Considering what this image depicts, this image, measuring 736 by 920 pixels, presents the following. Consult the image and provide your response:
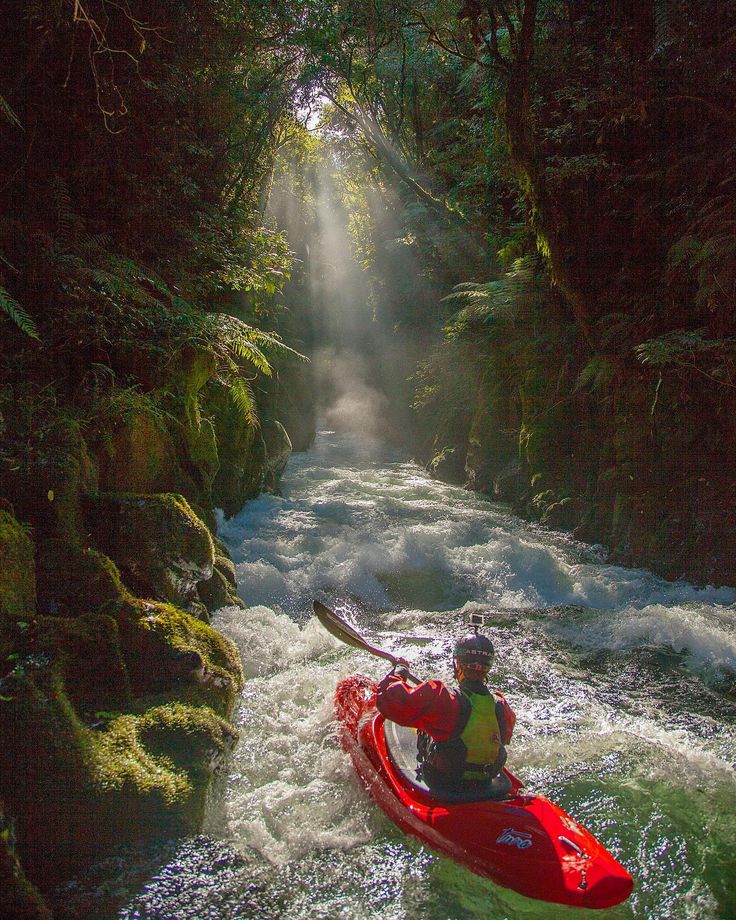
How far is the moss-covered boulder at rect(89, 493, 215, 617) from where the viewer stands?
4660 millimetres

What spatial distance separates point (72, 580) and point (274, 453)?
8725mm

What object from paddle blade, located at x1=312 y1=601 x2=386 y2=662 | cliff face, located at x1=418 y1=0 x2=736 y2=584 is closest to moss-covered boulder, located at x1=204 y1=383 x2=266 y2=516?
paddle blade, located at x1=312 y1=601 x2=386 y2=662

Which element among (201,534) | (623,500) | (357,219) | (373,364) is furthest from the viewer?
(373,364)

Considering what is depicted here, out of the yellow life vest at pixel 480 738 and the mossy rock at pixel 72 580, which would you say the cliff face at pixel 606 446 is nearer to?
the yellow life vest at pixel 480 738

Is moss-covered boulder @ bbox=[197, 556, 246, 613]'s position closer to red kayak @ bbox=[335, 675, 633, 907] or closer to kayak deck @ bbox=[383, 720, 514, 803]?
kayak deck @ bbox=[383, 720, 514, 803]

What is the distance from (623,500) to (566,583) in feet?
5.21

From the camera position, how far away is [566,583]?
25.8 feet

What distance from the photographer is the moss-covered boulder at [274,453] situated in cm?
1180

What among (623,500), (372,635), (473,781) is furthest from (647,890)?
(623,500)

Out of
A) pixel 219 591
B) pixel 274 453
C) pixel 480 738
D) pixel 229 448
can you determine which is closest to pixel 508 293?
pixel 229 448

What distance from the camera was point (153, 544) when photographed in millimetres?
4848

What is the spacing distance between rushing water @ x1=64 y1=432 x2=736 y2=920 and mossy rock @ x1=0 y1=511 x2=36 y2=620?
4.67 feet

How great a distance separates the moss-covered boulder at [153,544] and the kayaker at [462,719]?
214 cm

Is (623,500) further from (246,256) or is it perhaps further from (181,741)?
(181,741)
